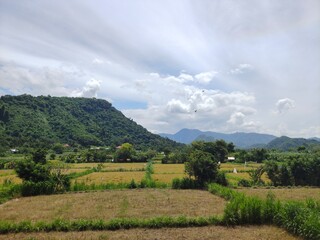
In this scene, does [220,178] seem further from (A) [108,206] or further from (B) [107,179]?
(A) [108,206]

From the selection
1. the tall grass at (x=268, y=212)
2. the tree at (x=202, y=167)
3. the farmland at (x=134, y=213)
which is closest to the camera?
the tall grass at (x=268, y=212)

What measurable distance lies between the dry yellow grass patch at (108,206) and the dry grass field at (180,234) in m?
3.20

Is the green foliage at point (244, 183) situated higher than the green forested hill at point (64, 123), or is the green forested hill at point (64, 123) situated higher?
the green forested hill at point (64, 123)

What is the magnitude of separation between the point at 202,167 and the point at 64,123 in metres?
101

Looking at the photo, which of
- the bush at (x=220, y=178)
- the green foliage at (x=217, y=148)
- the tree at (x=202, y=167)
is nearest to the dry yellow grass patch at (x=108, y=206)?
the tree at (x=202, y=167)

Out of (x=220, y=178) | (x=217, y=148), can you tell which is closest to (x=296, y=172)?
(x=220, y=178)

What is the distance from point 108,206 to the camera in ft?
80.2

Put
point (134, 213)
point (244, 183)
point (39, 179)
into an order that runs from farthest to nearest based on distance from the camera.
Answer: point (244, 183), point (39, 179), point (134, 213)

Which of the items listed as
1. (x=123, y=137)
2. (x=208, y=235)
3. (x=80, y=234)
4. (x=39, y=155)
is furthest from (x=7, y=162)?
(x=123, y=137)

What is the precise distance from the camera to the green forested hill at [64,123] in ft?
340

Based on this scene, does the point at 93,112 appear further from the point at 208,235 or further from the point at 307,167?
the point at 208,235

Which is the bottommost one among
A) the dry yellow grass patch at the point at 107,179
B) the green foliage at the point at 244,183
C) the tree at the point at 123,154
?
the green foliage at the point at 244,183

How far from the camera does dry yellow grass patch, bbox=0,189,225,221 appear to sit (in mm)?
21203

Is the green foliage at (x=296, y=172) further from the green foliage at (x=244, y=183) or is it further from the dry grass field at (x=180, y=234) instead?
the dry grass field at (x=180, y=234)
